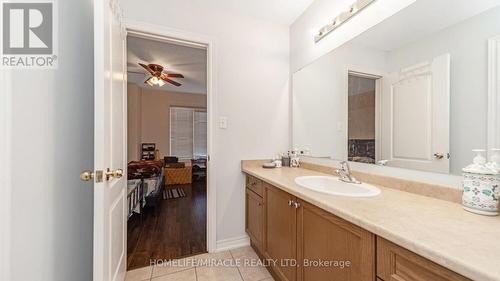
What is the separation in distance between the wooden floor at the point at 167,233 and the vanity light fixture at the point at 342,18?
228cm

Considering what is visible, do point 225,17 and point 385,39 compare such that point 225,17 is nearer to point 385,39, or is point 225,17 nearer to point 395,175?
point 385,39

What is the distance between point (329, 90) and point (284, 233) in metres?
1.25

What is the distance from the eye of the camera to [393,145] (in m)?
1.24

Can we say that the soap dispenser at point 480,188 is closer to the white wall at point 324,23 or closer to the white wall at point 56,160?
the white wall at point 324,23

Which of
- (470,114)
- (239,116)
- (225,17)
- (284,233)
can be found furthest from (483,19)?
(225,17)

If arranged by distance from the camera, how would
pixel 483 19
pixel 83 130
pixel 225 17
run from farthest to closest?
pixel 225 17, pixel 83 130, pixel 483 19

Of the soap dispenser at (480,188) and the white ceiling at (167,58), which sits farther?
the white ceiling at (167,58)

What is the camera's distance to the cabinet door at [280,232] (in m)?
1.25

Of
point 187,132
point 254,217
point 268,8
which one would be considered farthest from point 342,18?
point 187,132

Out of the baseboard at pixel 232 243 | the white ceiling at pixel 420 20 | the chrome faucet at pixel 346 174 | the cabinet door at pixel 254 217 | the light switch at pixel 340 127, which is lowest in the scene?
the baseboard at pixel 232 243

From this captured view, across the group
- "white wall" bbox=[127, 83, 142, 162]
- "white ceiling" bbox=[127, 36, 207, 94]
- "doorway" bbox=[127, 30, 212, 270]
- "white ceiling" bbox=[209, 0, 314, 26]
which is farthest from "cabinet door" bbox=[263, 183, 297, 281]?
"white wall" bbox=[127, 83, 142, 162]

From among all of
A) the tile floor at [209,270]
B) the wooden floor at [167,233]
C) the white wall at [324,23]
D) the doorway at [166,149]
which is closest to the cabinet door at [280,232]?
the tile floor at [209,270]

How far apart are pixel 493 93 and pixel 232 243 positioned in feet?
6.76

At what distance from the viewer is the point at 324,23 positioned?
1.79 m
